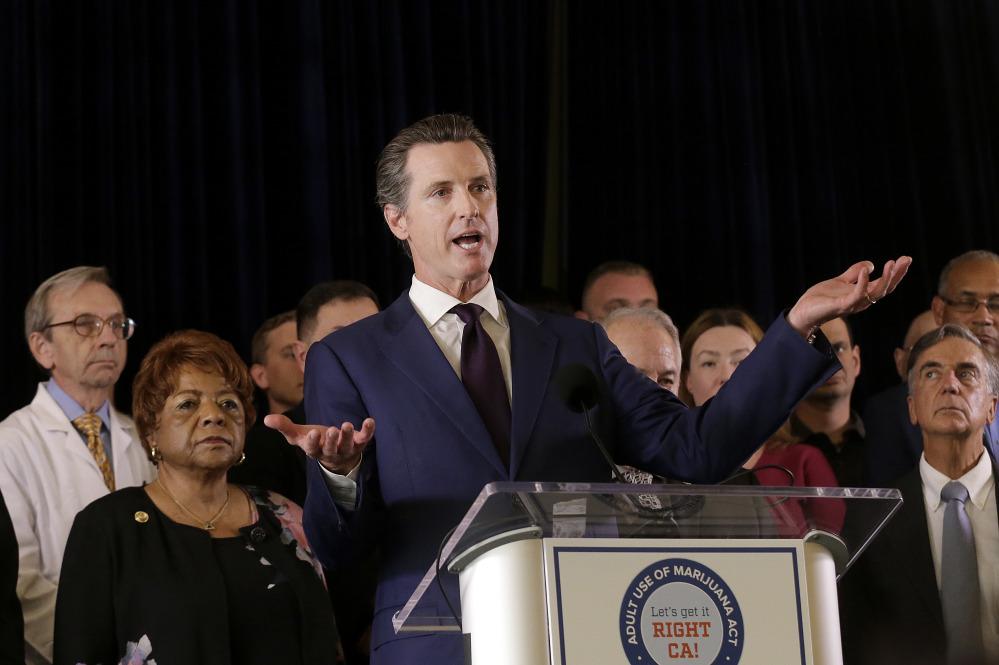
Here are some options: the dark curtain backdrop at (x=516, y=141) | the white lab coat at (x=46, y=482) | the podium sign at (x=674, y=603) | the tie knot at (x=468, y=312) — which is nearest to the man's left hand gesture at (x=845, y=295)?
the podium sign at (x=674, y=603)

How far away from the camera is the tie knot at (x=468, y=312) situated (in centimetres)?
198

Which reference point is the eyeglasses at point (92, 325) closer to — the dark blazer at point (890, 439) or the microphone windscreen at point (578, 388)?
the microphone windscreen at point (578, 388)

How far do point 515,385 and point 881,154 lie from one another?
375cm

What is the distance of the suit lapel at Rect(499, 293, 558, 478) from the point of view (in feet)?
5.92

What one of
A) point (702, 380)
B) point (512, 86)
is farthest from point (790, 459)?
point (512, 86)

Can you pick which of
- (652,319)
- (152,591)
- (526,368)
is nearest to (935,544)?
(652,319)

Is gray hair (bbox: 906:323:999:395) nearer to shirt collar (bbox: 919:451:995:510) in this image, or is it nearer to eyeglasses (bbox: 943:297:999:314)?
shirt collar (bbox: 919:451:995:510)

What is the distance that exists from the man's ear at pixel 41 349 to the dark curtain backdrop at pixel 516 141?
0.39 m

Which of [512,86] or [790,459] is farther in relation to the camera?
[512,86]

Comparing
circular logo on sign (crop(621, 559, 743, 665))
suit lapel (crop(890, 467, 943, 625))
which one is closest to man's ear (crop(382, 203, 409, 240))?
circular logo on sign (crop(621, 559, 743, 665))

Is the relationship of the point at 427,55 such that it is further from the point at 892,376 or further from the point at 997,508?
the point at 997,508

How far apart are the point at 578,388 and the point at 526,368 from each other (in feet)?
0.74

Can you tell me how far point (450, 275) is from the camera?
6.56ft

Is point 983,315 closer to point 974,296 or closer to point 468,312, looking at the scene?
point 974,296
